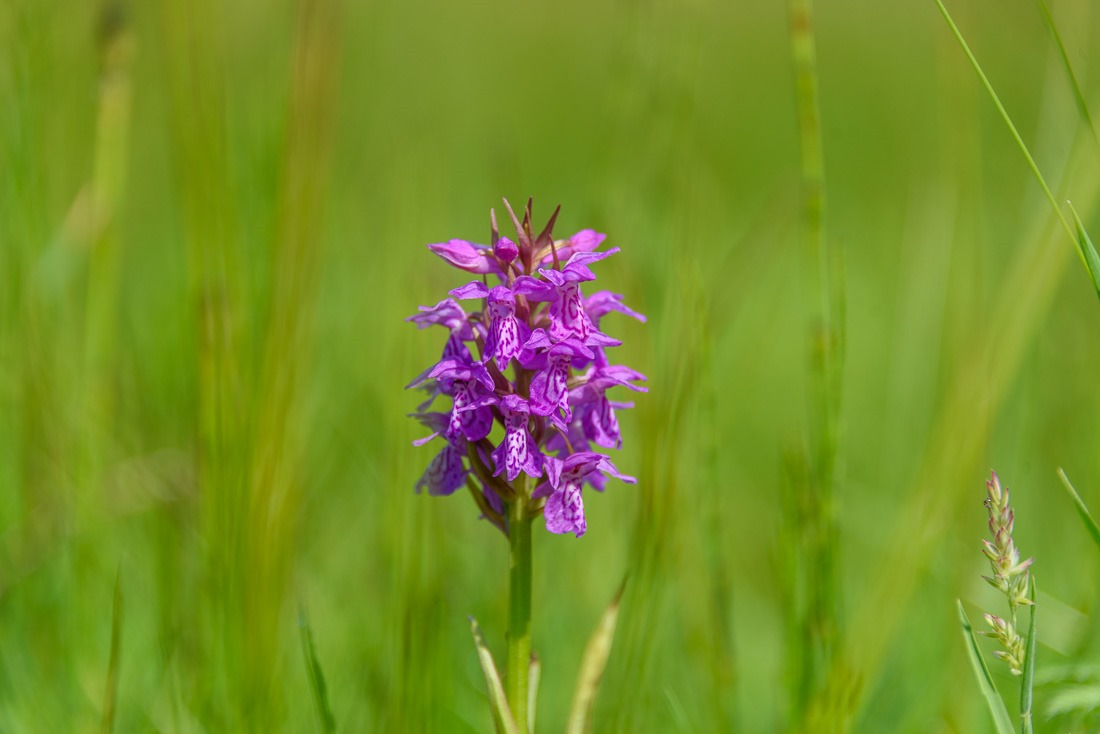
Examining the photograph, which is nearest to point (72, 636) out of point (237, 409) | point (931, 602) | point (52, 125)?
point (237, 409)

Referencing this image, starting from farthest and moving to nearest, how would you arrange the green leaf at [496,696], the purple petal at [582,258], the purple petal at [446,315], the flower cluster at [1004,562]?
the purple petal at [446,315] < the purple petal at [582,258] < the green leaf at [496,696] < the flower cluster at [1004,562]

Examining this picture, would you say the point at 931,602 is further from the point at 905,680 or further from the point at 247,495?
the point at 247,495

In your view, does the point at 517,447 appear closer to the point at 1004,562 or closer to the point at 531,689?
the point at 531,689

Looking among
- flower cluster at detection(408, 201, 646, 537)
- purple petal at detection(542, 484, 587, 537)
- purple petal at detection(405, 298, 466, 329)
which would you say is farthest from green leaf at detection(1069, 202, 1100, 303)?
purple petal at detection(405, 298, 466, 329)

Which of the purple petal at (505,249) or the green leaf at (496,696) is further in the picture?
the purple petal at (505,249)

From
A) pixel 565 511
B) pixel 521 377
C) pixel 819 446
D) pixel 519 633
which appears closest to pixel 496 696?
pixel 519 633

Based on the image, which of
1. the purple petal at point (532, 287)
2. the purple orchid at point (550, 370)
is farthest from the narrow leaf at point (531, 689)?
the purple petal at point (532, 287)

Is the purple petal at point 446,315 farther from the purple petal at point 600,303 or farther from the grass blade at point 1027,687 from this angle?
the grass blade at point 1027,687
